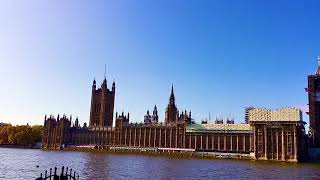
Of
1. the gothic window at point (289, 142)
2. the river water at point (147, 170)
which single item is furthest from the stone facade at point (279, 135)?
the river water at point (147, 170)

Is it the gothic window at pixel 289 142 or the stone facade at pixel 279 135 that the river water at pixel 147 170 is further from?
the stone facade at pixel 279 135

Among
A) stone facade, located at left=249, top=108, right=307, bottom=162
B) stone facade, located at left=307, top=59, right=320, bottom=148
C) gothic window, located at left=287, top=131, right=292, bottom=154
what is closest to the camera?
gothic window, located at left=287, top=131, right=292, bottom=154

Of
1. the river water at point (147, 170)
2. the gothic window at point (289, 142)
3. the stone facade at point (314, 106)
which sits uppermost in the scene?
the stone facade at point (314, 106)

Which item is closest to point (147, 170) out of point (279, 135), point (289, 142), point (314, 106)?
point (289, 142)

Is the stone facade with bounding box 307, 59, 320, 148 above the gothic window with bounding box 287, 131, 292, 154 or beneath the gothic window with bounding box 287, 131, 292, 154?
above

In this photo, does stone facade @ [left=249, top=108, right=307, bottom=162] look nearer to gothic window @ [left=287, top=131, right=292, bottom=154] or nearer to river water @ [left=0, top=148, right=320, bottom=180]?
gothic window @ [left=287, top=131, right=292, bottom=154]

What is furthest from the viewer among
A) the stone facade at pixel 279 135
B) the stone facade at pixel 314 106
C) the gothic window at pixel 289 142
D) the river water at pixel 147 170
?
the stone facade at pixel 314 106

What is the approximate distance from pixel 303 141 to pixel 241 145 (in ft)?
98.0

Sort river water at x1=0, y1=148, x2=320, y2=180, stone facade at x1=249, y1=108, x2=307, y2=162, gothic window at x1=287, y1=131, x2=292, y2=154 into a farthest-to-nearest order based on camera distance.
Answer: stone facade at x1=249, y1=108, x2=307, y2=162 < gothic window at x1=287, y1=131, x2=292, y2=154 < river water at x1=0, y1=148, x2=320, y2=180

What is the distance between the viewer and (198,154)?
18425cm

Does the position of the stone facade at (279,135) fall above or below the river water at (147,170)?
above

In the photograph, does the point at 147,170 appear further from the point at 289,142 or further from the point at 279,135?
the point at 279,135

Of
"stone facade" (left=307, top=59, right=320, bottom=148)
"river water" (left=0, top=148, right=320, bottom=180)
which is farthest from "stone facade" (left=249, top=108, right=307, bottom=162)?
"river water" (left=0, top=148, right=320, bottom=180)

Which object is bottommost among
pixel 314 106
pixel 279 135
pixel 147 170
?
pixel 147 170
